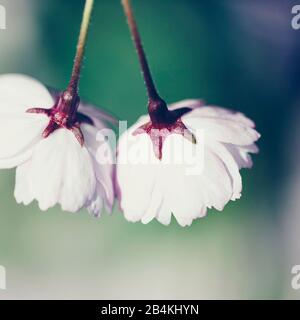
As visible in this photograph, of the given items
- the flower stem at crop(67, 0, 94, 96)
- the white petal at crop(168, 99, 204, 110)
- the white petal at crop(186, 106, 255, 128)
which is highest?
the flower stem at crop(67, 0, 94, 96)

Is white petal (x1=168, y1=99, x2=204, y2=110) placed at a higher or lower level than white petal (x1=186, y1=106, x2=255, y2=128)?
higher

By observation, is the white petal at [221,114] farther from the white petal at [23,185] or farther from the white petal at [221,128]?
the white petal at [23,185]

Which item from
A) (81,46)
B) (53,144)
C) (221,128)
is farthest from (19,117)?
(221,128)

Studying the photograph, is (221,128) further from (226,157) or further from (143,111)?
(143,111)

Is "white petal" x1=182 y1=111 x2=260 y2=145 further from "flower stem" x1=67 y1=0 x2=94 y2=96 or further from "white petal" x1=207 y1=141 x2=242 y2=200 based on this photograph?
"flower stem" x1=67 y1=0 x2=94 y2=96

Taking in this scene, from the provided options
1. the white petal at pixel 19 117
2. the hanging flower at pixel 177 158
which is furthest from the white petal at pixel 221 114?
the white petal at pixel 19 117

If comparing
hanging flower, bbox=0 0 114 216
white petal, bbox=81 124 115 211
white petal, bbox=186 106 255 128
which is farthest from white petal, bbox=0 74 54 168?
white petal, bbox=186 106 255 128
